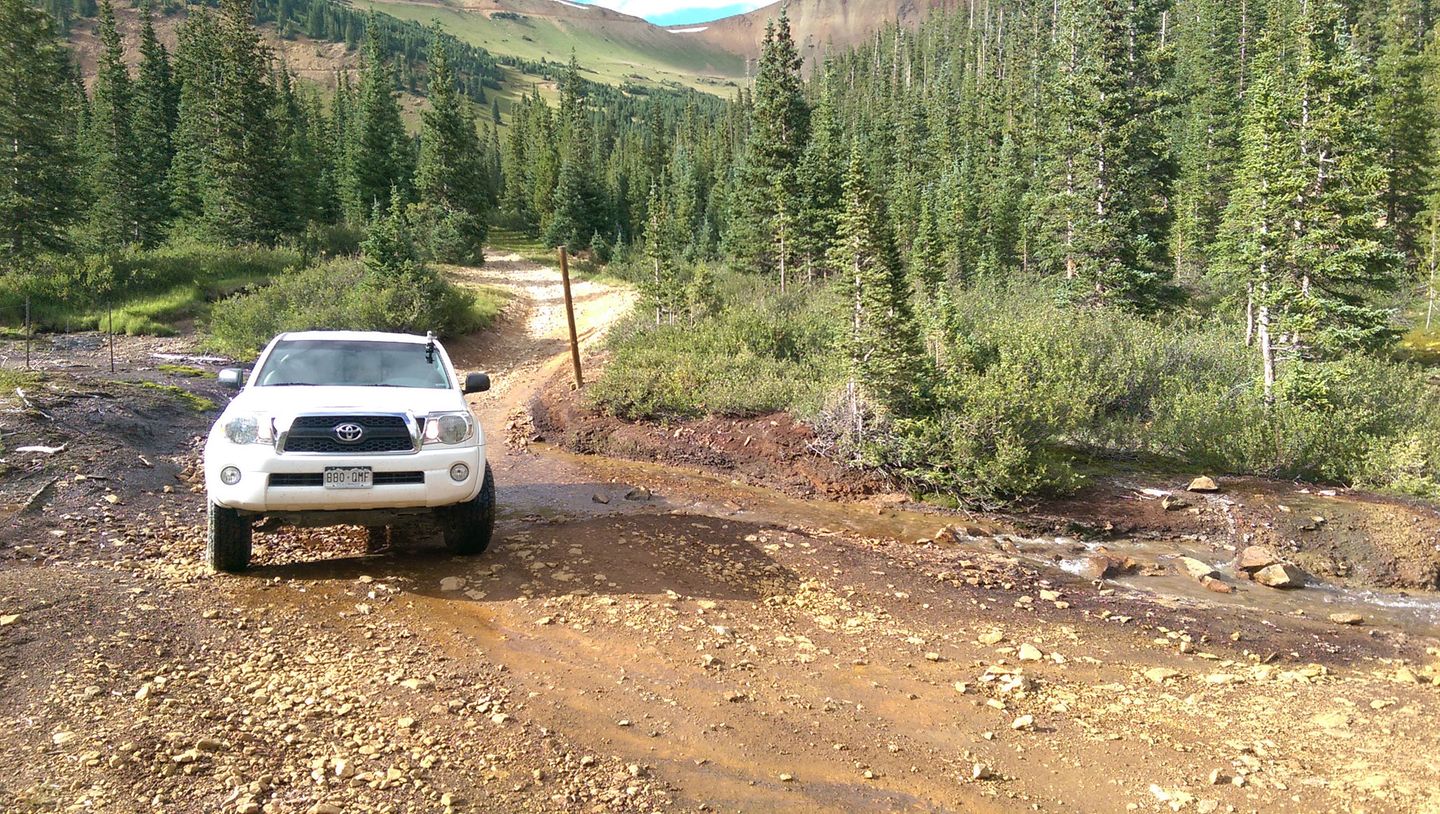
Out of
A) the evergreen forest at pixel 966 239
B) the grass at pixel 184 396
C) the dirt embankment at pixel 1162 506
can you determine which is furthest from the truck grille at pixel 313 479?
the grass at pixel 184 396

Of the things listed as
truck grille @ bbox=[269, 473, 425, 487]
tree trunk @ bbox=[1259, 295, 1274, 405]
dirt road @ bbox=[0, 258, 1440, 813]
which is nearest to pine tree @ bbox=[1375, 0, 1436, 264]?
tree trunk @ bbox=[1259, 295, 1274, 405]

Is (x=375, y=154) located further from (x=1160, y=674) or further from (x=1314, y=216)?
(x=1160, y=674)

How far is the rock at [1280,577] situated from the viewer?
8984 mm

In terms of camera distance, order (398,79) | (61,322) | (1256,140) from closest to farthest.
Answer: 1. (1256,140)
2. (61,322)
3. (398,79)

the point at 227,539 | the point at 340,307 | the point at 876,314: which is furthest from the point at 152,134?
the point at 227,539

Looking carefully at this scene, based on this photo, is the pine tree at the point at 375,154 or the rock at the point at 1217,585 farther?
the pine tree at the point at 375,154

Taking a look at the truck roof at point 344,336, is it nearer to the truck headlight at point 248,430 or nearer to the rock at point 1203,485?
the truck headlight at point 248,430

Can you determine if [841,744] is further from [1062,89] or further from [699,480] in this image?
[1062,89]

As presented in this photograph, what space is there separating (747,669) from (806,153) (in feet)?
105

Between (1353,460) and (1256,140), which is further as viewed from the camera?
(1256,140)

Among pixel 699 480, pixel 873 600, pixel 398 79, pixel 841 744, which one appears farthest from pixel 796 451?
pixel 398 79

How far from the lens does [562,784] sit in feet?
12.9

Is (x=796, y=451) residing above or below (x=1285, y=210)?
below

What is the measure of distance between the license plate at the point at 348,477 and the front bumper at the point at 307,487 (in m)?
0.03
